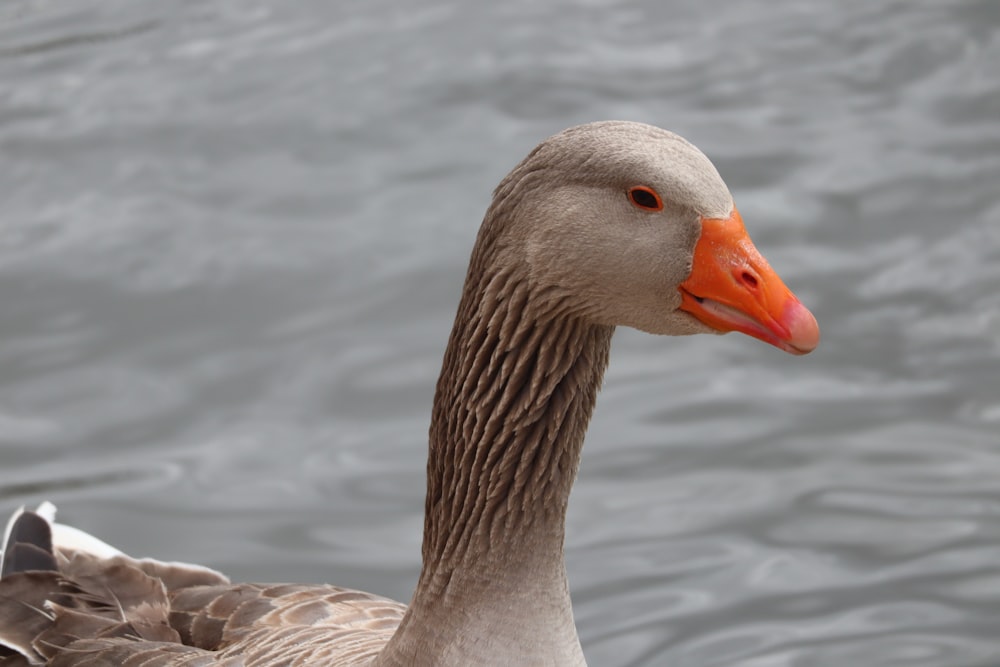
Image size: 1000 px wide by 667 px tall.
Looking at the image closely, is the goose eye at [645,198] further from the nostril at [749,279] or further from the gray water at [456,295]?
the gray water at [456,295]

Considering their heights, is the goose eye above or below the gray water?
below

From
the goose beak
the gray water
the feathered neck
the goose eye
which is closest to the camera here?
the goose beak

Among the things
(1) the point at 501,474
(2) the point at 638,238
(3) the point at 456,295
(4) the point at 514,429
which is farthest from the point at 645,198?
(3) the point at 456,295

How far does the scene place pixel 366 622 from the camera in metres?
5.05

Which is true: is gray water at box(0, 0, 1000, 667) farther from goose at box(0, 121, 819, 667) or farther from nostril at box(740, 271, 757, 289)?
nostril at box(740, 271, 757, 289)

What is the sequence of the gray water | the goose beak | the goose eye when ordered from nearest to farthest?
1. the goose beak
2. the goose eye
3. the gray water

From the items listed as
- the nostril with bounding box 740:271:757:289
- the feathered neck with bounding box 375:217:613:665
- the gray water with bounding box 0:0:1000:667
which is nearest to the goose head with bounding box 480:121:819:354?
the nostril with bounding box 740:271:757:289

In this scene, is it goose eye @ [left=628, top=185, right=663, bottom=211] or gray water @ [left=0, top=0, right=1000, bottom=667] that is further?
gray water @ [left=0, top=0, right=1000, bottom=667]

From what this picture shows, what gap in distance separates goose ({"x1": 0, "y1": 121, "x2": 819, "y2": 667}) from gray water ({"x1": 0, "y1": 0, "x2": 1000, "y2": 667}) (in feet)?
6.15

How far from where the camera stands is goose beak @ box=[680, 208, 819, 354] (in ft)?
12.2

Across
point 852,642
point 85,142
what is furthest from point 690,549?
point 85,142

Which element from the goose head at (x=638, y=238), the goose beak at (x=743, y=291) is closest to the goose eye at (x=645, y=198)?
the goose head at (x=638, y=238)

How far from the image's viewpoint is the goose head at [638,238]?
150 inches

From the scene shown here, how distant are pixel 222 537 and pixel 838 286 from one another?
3.89 m
